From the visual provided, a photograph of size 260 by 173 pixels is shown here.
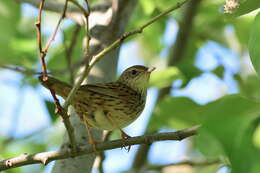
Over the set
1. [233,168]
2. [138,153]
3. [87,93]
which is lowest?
[138,153]

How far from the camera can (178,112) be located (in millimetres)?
4273

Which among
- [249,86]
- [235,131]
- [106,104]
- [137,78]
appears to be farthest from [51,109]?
[235,131]

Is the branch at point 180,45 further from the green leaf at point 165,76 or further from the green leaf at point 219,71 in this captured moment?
the green leaf at point 219,71

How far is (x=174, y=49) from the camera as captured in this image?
23.1ft

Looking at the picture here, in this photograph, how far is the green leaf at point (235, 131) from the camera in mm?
1514

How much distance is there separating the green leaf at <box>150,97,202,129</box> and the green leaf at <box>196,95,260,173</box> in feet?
7.35

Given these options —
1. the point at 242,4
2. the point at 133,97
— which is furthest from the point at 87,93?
the point at 242,4

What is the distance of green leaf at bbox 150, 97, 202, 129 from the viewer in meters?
4.13

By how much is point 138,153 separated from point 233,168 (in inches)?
206

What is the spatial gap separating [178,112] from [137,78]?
5.27ft

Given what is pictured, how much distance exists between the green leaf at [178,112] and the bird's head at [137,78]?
867 mm

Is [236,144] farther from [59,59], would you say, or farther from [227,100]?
[59,59]

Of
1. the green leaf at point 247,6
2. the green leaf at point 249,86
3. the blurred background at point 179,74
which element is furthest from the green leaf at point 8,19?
the green leaf at point 247,6

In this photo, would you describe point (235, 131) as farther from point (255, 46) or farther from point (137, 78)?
point (137, 78)
